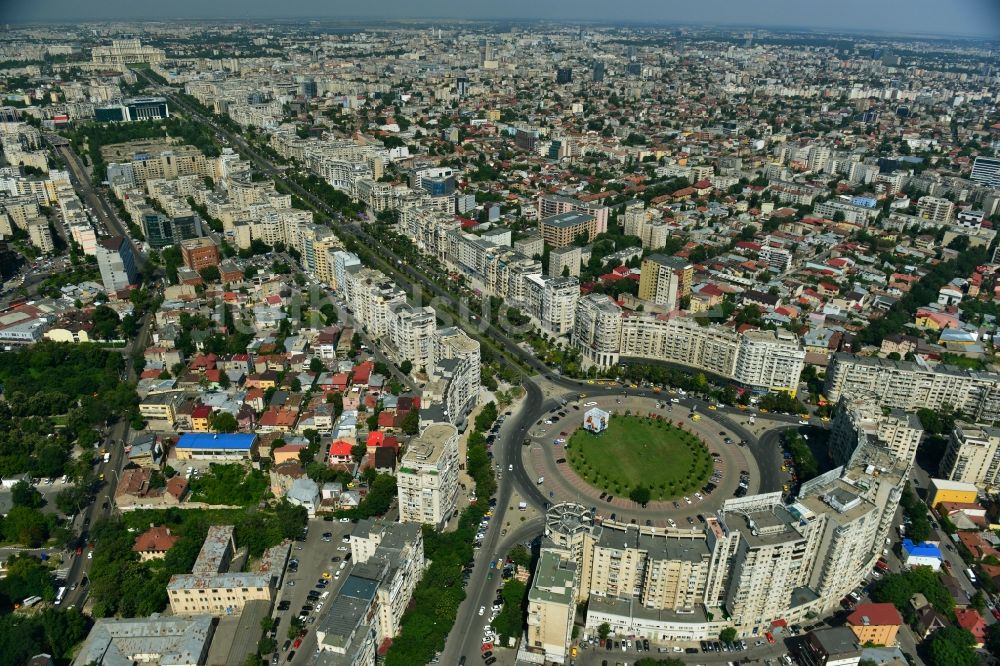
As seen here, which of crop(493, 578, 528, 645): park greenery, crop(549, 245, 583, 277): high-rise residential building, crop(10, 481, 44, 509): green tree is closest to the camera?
crop(493, 578, 528, 645): park greenery

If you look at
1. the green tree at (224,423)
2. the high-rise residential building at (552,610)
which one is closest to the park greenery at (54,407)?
the green tree at (224,423)

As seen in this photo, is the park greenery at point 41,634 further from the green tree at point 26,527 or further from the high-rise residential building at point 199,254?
the high-rise residential building at point 199,254

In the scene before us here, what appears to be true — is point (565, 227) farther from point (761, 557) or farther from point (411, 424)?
point (761, 557)

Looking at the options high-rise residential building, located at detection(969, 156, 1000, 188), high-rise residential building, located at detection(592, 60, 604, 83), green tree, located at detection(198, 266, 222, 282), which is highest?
high-rise residential building, located at detection(592, 60, 604, 83)

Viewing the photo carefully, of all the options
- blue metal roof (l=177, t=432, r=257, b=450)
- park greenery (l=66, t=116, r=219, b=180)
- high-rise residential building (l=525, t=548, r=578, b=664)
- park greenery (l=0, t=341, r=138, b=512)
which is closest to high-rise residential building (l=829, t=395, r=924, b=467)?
high-rise residential building (l=525, t=548, r=578, b=664)

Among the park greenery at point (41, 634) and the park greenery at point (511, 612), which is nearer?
the park greenery at point (41, 634)

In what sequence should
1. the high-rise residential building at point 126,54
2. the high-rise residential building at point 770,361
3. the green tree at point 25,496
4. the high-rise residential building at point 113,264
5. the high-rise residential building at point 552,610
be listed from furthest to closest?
the high-rise residential building at point 126,54 → the high-rise residential building at point 113,264 → the high-rise residential building at point 770,361 → the green tree at point 25,496 → the high-rise residential building at point 552,610

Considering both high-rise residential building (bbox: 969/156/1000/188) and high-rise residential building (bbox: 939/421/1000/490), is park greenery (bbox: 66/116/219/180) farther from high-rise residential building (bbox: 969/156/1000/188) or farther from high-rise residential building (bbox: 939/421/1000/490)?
high-rise residential building (bbox: 969/156/1000/188)
